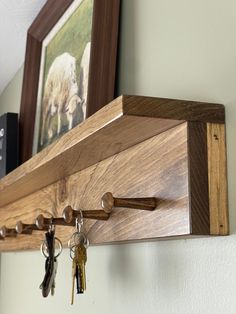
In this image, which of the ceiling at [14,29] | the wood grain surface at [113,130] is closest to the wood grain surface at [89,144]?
the wood grain surface at [113,130]

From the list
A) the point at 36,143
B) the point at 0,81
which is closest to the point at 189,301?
the point at 36,143

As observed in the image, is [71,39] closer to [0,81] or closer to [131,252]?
[131,252]

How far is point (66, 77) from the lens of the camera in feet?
3.60

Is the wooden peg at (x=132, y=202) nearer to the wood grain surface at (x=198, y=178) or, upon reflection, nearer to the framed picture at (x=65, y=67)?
the wood grain surface at (x=198, y=178)

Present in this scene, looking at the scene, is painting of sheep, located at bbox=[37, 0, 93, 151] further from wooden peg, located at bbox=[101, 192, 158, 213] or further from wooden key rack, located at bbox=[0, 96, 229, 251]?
wooden peg, located at bbox=[101, 192, 158, 213]

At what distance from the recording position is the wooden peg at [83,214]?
30.9 inches

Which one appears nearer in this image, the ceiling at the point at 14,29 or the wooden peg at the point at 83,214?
the wooden peg at the point at 83,214

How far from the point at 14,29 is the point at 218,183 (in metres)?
0.98

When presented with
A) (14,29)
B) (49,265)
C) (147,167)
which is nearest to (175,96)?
(147,167)

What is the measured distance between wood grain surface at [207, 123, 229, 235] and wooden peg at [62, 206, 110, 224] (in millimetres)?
221

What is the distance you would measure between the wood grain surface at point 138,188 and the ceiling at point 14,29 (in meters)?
0.49

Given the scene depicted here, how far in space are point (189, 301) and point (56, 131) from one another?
55 cm

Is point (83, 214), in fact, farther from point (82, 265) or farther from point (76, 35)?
point (76, 35)

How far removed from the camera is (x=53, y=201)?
1.08 m
